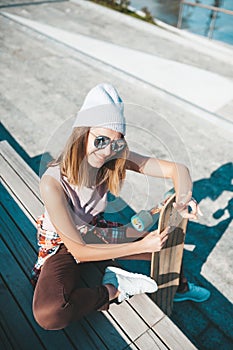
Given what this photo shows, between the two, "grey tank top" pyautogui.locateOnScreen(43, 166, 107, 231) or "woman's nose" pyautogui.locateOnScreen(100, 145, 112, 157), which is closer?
"woman's nose" pyautogui.locateOnScreen(100, 145, 112, 157)

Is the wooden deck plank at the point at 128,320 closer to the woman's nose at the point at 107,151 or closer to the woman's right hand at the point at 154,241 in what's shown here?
the woman's right hand at the point at 154,241

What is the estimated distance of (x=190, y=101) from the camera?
5.95 meters

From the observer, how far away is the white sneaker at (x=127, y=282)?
90.9 inches

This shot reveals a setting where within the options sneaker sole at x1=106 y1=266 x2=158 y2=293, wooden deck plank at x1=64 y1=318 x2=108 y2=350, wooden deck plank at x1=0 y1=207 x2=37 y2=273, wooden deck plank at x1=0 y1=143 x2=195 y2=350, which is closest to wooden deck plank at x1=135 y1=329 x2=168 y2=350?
wooden deck plank at x1=0 y1=143 x2=195 y2=350

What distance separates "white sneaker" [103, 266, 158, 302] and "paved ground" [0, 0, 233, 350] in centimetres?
58

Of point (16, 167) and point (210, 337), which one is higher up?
point (16, 167)

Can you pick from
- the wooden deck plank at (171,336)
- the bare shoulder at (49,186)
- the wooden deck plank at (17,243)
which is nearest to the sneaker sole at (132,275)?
the wooden deck plank at (171,336)

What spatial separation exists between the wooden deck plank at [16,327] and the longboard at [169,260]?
884 mm

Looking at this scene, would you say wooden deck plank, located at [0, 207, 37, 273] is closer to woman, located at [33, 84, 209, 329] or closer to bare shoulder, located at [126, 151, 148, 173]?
woman, located at [33, 84, 209, 329]

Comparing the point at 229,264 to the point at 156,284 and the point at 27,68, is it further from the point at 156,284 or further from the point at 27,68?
the point at 27,68

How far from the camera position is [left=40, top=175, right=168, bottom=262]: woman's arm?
6.81 ft

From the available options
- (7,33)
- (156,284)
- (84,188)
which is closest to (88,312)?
(156,284)

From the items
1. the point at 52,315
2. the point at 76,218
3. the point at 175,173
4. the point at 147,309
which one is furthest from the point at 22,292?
the point at 175,173

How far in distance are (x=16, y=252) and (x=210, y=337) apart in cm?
165
